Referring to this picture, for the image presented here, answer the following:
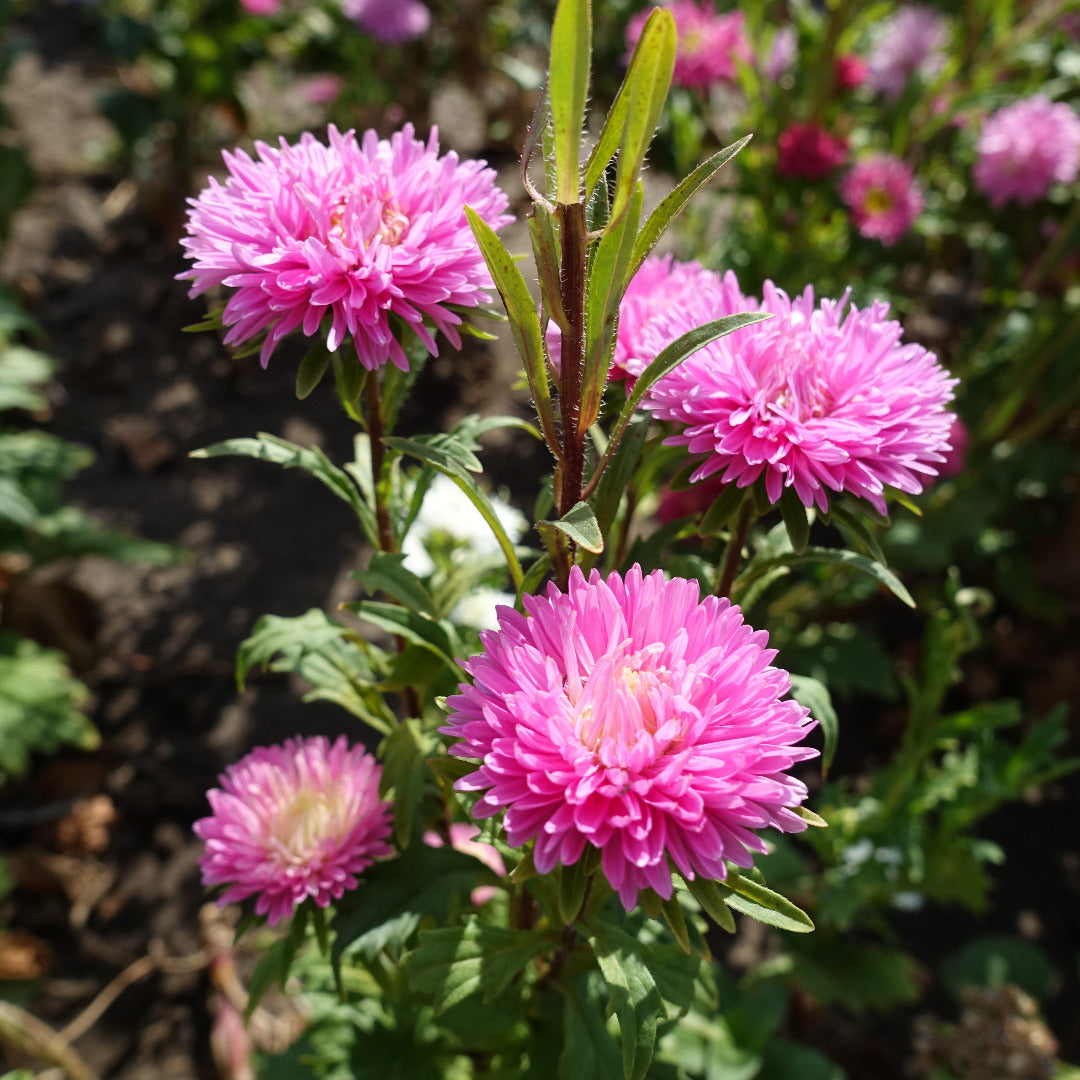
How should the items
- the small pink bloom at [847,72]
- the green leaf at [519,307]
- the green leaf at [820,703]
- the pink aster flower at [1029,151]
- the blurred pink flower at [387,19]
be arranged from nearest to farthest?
the green leaf at [519,307]
the green leaf at [820,703]
the pink aster flower at [1029,151]
the small pink bloom at [847,72]
the blurred pink flower at [387,19]

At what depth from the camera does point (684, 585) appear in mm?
695

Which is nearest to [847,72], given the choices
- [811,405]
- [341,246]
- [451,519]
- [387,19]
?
[387,19]

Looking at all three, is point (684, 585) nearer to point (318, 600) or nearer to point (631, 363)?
point (631, 363)

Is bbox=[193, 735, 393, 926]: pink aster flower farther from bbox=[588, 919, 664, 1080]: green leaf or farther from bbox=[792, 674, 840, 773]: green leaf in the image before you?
bbox=[792, 674, 840, 773]: green leaf

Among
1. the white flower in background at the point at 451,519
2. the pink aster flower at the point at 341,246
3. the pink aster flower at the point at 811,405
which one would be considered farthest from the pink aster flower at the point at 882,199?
the pink aster flower at the point at 341,246

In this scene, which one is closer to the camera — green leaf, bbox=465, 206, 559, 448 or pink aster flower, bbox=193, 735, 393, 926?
green leaf, bbox=465, 206, 559, 448

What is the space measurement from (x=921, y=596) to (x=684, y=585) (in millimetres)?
2078

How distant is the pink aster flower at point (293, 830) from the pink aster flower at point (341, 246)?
0.49m

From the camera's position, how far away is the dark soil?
207 centimetres

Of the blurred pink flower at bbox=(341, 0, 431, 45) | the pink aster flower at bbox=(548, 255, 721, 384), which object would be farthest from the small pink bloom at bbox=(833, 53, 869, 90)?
the pink aster flower at bbox=(548, 255, 721, 384)

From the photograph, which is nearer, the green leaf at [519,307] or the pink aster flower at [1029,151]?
the green leaf at [519,307]

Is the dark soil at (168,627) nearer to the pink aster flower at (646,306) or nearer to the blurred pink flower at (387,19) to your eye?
the blurred pink flower at (387,19)

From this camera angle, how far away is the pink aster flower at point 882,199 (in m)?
2.32

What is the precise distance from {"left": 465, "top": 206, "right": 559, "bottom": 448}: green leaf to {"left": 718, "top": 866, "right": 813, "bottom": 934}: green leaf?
1.27 ft
